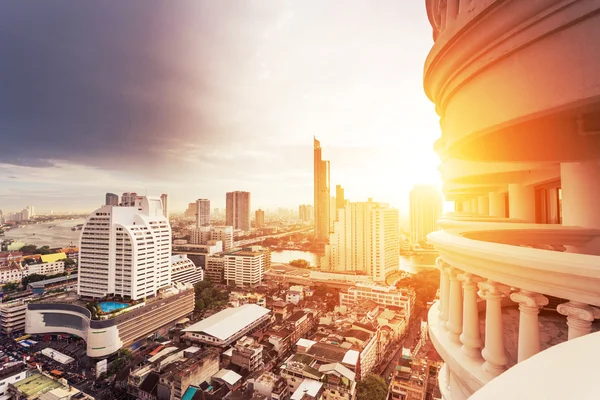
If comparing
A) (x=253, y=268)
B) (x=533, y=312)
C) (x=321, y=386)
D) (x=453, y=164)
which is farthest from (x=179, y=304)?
(x=533, y=312)

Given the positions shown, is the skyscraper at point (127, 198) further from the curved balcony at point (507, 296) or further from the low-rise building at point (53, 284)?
the curved balcony at point (507, 296)

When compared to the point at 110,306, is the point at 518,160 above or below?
above

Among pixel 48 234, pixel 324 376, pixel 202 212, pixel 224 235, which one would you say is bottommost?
pixel 324 376

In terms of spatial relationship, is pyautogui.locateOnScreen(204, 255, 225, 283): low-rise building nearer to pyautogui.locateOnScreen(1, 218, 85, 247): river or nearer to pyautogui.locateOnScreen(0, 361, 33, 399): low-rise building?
pyautogui.locateOnScreen(0, 361, 33, 399): low-rise building

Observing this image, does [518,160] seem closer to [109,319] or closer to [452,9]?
[452,9]

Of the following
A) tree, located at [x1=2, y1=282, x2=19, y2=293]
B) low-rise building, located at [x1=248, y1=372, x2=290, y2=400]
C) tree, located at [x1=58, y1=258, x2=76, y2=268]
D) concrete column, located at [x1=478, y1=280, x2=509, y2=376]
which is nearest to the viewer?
concrete column, located at [x1=478, y1=280, x2=509, y2=376]

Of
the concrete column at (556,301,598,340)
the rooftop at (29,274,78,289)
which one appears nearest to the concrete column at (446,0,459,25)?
the concrete column at (556,301,598,340)

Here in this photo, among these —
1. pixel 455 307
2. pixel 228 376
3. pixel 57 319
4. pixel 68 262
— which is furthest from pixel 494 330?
pixel 68 262
